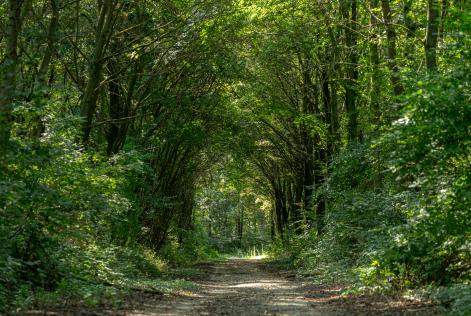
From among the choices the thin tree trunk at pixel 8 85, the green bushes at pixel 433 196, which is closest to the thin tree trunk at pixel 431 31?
the green bushes at pixel 433 196

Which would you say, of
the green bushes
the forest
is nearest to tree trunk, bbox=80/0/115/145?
the forest

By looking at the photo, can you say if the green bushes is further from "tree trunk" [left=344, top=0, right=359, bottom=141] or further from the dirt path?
"tree trunk" [left=344, top=0, right=359, bottom=141]

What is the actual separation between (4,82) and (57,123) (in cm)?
283

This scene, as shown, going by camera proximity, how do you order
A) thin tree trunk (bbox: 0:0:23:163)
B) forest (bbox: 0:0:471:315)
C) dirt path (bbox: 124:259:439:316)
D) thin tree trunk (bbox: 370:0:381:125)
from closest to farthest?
thin tree trunk (bbox: 0:0:23:163) < forest (bbox: 0:0:471:315) < dirt path (bbox: 124:259:439:316) < thin tree trunk (bbox: 370:0:381:125)

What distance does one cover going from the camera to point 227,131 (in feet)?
89.6

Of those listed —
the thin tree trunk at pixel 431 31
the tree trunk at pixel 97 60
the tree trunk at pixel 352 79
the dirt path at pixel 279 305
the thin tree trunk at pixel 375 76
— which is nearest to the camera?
the dirt path at pixel 279 305

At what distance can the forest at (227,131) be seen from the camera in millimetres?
8695

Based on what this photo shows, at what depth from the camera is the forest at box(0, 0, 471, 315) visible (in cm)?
870

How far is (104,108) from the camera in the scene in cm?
2119

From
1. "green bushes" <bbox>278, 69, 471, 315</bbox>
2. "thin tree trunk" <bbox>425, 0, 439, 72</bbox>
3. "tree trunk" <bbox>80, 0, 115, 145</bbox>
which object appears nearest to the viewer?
"green bushes" <bbox>278, 69, 471, 315</bbox>

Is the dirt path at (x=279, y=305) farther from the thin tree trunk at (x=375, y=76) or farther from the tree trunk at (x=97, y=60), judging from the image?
the thin tree trunk at (x=375, y=76)

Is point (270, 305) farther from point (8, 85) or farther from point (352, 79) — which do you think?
point (352, 79)

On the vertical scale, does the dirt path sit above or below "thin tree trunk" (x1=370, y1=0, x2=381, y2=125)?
below

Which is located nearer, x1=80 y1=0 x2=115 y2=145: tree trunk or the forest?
the forest
